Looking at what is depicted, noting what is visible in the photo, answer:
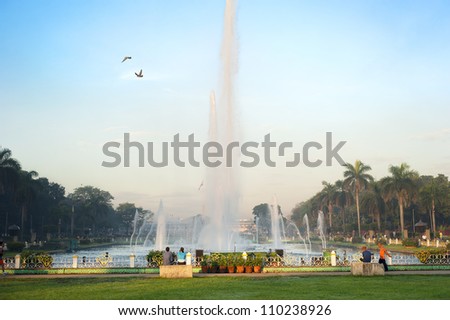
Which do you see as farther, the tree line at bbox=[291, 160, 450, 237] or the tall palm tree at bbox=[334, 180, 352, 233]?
the tall palm tree at bbox=[334, 180, 352, 233]

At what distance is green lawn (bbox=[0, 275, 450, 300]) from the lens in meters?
16.6

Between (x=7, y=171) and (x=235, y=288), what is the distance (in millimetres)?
72096

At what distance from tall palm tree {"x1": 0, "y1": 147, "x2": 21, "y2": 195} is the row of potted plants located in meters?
65.1

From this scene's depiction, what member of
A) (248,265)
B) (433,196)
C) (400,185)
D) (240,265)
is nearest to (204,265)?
(240,265)

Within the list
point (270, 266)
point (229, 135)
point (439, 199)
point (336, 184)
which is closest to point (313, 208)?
point (336, 184)

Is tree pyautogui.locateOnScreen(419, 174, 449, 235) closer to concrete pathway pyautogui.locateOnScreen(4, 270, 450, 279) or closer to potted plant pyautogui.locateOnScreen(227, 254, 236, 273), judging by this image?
concrete pathway pyautogui.locateOnScreen(4, 270, 450, 279)

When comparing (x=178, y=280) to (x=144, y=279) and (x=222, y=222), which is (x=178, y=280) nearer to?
(x=144, y=279)

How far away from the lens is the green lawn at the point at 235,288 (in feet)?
54.6

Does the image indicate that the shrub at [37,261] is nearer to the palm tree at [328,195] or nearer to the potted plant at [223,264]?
the potted plant at [223,264]

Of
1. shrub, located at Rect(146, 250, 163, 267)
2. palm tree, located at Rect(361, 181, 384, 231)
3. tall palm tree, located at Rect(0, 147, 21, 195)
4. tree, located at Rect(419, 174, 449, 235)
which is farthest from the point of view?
palm tree, located at Rect(361, 181, 384, 231)

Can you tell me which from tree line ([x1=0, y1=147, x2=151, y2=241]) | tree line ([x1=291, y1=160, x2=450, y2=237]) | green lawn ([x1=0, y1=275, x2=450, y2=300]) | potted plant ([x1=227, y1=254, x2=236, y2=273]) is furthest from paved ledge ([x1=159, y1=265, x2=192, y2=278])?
tree line ([x1=291, y1=160, x2=450, y2=237])

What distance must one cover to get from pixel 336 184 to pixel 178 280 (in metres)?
103

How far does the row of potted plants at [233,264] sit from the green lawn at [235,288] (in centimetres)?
285

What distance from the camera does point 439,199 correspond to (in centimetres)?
9075
